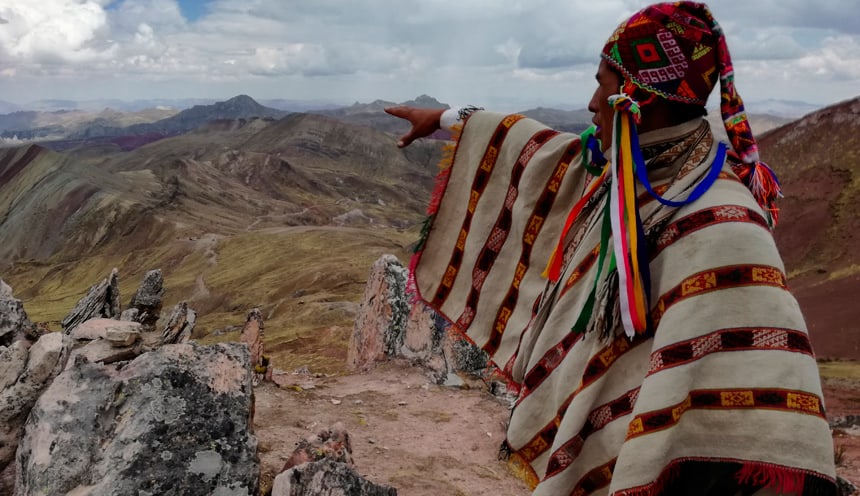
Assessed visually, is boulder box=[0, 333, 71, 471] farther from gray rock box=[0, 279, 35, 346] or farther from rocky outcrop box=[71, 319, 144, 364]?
gray rock box=[0, 279, 35, 346]

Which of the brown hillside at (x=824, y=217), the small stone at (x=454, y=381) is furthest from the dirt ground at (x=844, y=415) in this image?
the brown hillside at (x=824, y=217)

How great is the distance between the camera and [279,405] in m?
9.74

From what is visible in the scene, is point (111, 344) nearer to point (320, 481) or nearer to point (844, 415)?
point (320, 481)

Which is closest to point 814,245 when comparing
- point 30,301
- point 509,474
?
point 509,474

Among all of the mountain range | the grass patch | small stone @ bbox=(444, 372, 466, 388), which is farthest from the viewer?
the mountain range

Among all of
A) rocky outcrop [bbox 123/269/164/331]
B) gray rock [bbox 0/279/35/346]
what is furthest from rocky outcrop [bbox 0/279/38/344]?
rocky outcrop [bbox 123/269/164/331]

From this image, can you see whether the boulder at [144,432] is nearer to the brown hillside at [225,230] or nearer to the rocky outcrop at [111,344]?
the rocky outcrop at [111,344]

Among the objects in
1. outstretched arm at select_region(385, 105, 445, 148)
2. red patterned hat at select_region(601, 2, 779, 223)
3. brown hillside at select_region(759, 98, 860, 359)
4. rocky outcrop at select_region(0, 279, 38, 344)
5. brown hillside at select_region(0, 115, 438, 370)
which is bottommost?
brown hillside at select_region(0, 115, 438, 370)

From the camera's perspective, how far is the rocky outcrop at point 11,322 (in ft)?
28.7

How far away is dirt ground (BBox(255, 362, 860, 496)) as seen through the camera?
289 inches

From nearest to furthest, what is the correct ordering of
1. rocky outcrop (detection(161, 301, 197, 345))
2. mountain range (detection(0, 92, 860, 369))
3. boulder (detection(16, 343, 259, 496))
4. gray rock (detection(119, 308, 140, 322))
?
boulder (detection(16, 343, 259, 496)), rocky outcrop (detection(161, 301, 197, 345)), gray rock (detection(119, 308, 140, 322)), mountain range (detection(0, 92, 860, 369))

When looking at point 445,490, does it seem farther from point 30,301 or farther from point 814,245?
point 30,301

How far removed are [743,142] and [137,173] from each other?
11285 centimetres

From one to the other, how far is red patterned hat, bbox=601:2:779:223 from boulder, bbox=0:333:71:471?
259 inches
